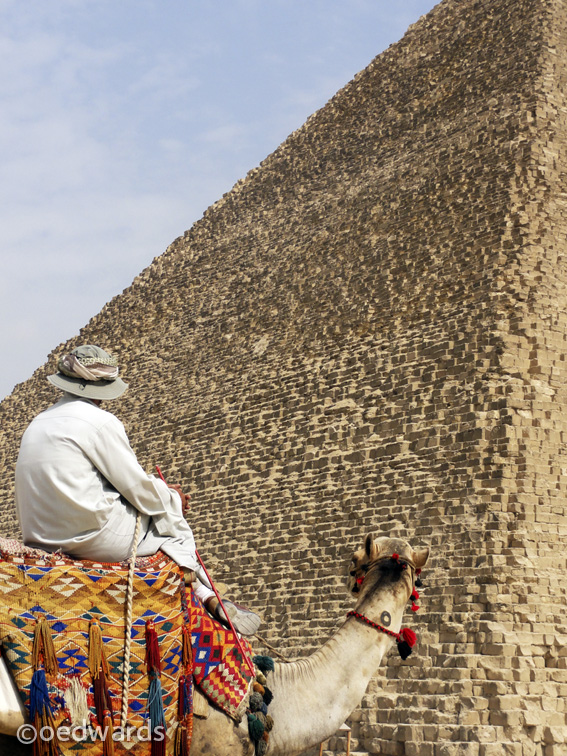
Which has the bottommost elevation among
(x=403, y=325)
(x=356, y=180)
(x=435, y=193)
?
(x=403, y=325)

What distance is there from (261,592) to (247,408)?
634 centimetres

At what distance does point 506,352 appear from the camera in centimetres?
1642

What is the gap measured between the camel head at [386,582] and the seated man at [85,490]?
737 millimetres

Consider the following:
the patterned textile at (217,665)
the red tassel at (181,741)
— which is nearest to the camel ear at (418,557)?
the patterned textile at (217,665)

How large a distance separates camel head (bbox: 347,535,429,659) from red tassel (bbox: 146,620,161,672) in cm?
84

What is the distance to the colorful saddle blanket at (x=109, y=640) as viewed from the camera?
3.02 meters

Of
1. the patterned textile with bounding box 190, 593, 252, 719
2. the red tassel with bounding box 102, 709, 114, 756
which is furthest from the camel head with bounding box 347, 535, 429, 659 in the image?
the red tassel with bounding box 102, 709, 114, 756

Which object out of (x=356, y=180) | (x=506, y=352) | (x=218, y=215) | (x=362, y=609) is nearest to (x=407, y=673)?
(x=506, y=352)

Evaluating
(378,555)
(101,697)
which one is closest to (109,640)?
(101,697)

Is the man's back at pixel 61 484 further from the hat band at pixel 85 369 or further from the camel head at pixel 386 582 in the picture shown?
the camel head at pixel 386 582

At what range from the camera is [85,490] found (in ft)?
10.4

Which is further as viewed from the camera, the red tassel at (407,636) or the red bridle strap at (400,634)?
the red tassel at (407,636)

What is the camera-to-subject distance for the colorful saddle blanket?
3020 millimetres

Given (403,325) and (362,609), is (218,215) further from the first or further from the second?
(362,609)
